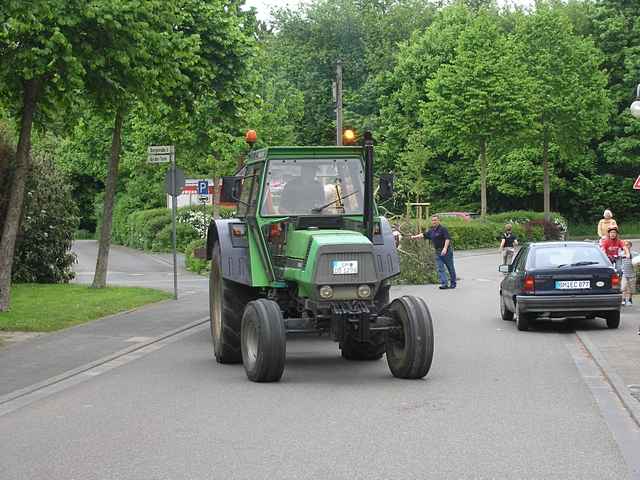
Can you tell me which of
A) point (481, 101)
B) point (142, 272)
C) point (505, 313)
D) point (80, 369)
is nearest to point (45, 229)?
point (142, 272)

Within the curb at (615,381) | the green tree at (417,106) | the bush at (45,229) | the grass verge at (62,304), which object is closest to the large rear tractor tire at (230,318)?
the curb at (615,381)

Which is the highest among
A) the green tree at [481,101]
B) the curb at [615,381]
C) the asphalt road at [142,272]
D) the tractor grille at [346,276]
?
the green tree at [481,101]

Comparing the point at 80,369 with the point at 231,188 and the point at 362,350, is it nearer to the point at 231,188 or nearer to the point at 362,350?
the point at 231,188

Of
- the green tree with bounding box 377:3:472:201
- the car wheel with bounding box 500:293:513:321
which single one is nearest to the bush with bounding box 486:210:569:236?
the green tree with bounding box 377:3:472:201

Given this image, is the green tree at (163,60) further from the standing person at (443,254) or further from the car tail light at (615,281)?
the car tail light at (615,281)

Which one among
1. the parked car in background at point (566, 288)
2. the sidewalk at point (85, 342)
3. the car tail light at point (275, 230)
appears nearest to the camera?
the sidewalk at point (85, 342)

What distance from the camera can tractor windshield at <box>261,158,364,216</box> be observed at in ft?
44.3

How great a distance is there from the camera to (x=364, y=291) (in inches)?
480

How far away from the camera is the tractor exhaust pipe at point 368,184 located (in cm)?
1274

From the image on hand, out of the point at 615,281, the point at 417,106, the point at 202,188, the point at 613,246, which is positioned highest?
the point at 417,106

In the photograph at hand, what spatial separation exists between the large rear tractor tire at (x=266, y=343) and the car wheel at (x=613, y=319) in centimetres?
756

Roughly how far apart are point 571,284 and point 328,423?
8993 millimetres

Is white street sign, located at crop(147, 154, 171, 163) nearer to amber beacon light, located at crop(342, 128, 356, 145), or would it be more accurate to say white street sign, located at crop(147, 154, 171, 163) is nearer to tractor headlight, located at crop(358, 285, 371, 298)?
amber beacon light, located at crop(342, 128, 356, 145)

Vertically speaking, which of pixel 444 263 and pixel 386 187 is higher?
pixel 386 187
